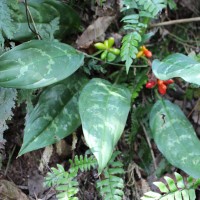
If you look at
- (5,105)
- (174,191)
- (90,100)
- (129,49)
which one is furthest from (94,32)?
(174,191)

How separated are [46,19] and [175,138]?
827 millimetres

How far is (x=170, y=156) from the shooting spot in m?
1.55

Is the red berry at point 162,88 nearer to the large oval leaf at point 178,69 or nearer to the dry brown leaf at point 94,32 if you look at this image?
the large oval leaf at point 178,69

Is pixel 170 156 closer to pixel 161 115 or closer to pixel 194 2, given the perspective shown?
pixel 161 115

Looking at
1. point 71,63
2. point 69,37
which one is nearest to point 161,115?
point 71,63

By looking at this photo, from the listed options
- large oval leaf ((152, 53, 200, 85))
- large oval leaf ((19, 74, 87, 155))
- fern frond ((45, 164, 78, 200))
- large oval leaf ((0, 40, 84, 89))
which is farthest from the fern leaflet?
large oval leaf ((152, 53, 200, 85))

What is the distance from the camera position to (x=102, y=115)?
139cm

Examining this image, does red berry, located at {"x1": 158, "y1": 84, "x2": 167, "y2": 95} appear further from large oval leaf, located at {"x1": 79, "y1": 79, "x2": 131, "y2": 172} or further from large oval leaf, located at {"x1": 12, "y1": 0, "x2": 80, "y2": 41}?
large oval leaf, located at {"x1": 12, "y1": 0, "x2": 80, "y2": 41}

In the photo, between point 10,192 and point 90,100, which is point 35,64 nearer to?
point 90,100

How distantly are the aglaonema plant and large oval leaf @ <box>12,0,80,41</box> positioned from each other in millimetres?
170

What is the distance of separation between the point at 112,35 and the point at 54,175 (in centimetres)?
86

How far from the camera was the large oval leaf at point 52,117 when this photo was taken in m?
1.43

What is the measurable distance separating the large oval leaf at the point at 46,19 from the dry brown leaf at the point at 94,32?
61 millimetres

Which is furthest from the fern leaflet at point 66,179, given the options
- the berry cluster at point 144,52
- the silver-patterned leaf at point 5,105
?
the berry cluster at point 144,52
